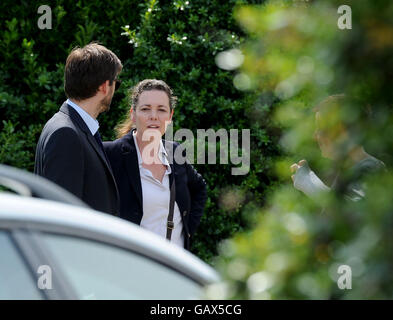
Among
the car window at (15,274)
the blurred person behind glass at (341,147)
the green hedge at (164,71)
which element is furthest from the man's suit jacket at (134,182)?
the blurred person behind glass at (341,147)

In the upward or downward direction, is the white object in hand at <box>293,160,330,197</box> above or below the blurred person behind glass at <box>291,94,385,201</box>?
above

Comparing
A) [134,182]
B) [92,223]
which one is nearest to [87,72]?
[134,182]

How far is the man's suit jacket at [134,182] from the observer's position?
473 cm

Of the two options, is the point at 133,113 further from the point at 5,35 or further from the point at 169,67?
the point at 5,35

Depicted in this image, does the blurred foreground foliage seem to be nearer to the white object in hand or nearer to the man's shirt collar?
the white object in hand

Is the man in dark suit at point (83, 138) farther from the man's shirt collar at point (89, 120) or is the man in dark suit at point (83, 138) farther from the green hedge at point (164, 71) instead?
the green hedge at point (164, 71)

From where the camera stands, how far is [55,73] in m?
6.54

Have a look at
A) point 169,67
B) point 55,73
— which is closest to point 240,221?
point 169,67

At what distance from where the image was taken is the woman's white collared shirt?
4.75 m

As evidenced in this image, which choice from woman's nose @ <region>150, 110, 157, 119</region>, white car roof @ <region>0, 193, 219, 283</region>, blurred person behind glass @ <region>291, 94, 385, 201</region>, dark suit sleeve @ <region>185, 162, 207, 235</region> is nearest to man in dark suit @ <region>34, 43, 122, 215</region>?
woman's nose @ <region>150, 110, 157, 119</region>

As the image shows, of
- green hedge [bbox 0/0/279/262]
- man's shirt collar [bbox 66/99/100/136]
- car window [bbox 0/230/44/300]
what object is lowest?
car window [bbox 0/230/44/300]

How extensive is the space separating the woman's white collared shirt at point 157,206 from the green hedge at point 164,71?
1.61 meters

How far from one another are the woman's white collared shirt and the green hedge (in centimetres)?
161

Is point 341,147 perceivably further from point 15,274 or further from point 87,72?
point 87,72
